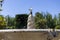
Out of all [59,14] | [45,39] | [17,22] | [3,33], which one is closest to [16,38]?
[3,33]

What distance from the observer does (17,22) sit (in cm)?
2822

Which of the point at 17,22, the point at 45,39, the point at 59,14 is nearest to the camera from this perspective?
the point at 45,39

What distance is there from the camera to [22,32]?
371cm

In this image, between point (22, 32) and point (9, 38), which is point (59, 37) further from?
point (9, 38)

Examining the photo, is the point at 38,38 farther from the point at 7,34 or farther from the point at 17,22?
the point at 17,22

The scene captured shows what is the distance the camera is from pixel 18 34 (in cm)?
368

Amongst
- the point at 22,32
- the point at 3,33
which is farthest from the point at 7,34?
the point at 22,32

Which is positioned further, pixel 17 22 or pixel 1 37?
pixel 17 22

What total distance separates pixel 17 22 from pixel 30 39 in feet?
81.1

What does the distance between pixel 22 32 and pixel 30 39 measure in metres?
0.26

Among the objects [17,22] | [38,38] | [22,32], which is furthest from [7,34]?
[17,22]

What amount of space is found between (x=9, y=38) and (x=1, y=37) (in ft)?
0.61

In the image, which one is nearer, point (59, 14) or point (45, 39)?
point (45, 39)

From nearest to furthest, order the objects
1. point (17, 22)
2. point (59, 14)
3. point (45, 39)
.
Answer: point (45, 39) < point (17, 22) < point (59, 14)
